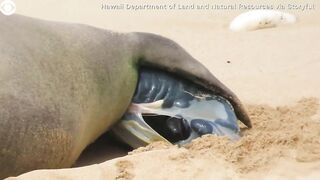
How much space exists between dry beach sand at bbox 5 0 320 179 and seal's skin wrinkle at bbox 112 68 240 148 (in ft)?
0.58

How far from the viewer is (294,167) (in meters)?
3.15

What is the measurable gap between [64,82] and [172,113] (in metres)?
0.77

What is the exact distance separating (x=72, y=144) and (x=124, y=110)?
26.0 inches

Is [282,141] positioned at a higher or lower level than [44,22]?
Answer: lower

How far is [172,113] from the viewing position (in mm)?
3928

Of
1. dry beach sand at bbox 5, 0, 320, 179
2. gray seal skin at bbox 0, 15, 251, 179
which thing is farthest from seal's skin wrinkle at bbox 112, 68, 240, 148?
dry beach sand at bbox 5, 0, 320, 179

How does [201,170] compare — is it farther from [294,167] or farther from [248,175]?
[294,167]

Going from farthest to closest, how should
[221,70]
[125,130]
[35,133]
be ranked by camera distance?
[221,70] < [125,130] < [35,133]

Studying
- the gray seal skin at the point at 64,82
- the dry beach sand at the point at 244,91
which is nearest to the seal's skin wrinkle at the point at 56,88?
the gray seal skin at the point at 64,82

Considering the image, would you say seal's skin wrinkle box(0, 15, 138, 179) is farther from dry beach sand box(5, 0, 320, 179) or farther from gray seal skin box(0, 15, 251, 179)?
dry beach sand box(5, 0, 320, 179)

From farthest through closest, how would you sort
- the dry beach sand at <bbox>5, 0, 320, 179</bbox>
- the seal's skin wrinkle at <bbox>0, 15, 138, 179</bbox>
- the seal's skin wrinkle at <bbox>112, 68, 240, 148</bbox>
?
the seal's skin wrinkle at <bbox>112, 68, 240, 148</bbox> < the dry beach sand at <bbox>5, 0, 320, 179</bbox> < the seal's skin wrinkle at <bbox>0, 15, 138, 179</bbox>

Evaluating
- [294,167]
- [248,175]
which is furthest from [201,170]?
[294,167]

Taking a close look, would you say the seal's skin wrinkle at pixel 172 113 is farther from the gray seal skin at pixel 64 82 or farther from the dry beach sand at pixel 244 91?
the dry beach sand at pixel 244 91

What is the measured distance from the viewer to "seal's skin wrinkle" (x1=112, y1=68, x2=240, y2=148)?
3.83 m
